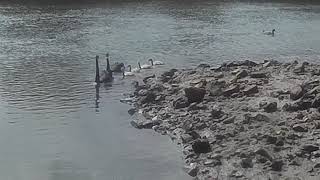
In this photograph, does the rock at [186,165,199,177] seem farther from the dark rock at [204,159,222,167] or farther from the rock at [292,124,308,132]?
the rock at [292,124,308,132]

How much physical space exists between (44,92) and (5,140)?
7.93 m

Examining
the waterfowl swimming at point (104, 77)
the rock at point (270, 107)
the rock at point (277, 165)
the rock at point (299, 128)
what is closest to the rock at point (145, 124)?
the rock at point (270, 107)

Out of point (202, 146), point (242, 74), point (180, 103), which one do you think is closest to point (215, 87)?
point (180, 103)

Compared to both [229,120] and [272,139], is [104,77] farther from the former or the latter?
[272,139]

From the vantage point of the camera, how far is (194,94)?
23.8 metres

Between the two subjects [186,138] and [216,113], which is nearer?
[186,138]

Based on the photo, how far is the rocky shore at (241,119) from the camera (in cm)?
1617

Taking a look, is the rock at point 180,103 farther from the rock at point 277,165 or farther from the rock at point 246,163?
the rock at point 277,165

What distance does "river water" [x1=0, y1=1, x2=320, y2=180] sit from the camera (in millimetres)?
18578

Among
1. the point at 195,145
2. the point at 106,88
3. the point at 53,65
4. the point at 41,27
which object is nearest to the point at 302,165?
the point at 195,145

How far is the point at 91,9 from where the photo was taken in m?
74.8

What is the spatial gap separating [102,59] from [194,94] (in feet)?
49.8

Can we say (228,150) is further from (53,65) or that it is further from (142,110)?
(53,65)

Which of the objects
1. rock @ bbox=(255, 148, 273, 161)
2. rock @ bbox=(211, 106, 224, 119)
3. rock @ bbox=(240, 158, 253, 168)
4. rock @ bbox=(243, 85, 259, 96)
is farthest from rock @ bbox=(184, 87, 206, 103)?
rock @ bbox=(240, 158, 253, 168)
